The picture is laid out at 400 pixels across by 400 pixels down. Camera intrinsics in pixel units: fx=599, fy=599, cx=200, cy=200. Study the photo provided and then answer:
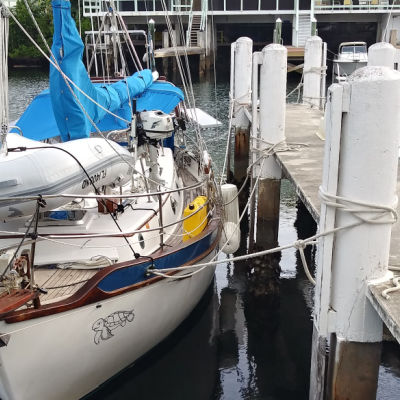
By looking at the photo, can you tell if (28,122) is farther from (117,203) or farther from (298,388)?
(298,388)

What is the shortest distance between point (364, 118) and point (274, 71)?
4.94 metres

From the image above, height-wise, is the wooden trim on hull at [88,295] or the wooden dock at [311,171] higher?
the wooden dock at [311,171]

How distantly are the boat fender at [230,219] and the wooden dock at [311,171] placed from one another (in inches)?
45.2

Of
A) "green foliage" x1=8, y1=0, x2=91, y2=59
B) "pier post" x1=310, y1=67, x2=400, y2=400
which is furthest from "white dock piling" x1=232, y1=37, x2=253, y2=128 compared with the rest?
"green foliage" x1=8, y1=0, x2=91, y2=59

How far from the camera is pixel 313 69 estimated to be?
14484mm

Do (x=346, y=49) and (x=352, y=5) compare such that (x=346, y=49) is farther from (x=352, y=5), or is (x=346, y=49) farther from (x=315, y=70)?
(x=315, y=70)

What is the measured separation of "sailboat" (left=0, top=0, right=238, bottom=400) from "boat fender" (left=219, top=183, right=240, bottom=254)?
371mm

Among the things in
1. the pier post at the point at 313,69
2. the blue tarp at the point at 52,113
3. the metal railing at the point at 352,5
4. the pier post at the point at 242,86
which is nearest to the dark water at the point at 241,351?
the pier post at the point at 242,86

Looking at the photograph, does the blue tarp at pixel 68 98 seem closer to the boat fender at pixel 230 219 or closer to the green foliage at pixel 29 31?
the boat fender at pixel 230 219

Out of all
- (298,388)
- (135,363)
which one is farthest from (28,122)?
(298,388)

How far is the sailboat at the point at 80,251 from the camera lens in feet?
19.8

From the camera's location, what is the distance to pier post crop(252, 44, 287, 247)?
365 inches

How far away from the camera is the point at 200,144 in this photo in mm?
11000

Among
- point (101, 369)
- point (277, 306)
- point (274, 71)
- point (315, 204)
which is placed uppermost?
point (274, 71)
